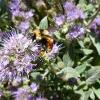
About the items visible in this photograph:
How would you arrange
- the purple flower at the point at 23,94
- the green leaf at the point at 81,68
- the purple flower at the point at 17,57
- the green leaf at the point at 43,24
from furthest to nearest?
the green leaf at the point at 43,24
the green leaf at the point at 81,68
the purple flower at the point at 23,94
the purple flower at the point at 17,57

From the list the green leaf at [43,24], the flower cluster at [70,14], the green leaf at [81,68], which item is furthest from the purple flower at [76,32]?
the green leaf at [43,24]

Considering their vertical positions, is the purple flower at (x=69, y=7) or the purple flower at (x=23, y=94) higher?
the purple flower at (x=69, y=7)

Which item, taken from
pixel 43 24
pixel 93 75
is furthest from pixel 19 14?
pixel 93 75

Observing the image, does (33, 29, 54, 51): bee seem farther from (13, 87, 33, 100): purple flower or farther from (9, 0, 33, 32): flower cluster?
(13, 87, 33, 100): purple flower

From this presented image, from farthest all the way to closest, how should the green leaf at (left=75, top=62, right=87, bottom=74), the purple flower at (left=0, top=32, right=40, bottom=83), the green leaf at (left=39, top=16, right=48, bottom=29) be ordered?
1. the green leaf at (left=39, top=16, right=48, bottom=29)
2. the green leaf at (left=75, top=62, right=87, bottom=74)
3. the purple flower at (left=0, top=32, right=40, bottom=83)

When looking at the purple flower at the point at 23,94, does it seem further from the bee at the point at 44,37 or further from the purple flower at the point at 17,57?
the bee at the point at 44,37

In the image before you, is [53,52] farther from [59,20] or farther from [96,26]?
[96,26]

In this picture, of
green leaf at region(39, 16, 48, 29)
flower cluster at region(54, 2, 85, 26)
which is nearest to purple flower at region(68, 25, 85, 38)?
flower cluster at region(54, 2, 85, 26)

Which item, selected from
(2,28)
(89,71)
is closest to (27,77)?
(89,71)

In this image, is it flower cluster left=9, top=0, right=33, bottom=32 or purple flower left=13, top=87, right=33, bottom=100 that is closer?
purple flower left=13, top=87, right=33, bottom=100
